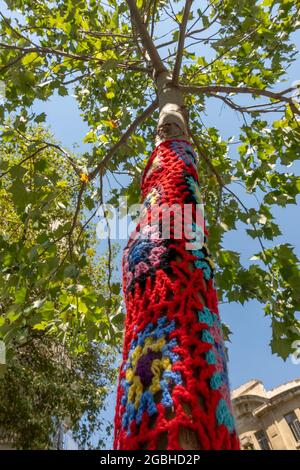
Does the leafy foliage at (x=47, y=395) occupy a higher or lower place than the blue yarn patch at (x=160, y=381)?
higher

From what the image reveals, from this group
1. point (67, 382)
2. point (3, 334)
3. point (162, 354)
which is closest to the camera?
point (162, 354)

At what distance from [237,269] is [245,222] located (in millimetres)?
461

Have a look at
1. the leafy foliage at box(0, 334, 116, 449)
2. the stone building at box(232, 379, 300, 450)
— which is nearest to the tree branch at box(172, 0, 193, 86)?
the leafy foliage at box(0, 334, 116, 449)

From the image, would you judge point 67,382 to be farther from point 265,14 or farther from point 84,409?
point 265,14

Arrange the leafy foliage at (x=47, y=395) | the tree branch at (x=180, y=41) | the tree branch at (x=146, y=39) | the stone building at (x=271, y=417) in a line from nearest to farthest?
the tree branch at (x=180, y=41), the tree branch at (x=146, y=39), the leafy foliage at (x=47, y=395), the stone building at (x=271, y=417)

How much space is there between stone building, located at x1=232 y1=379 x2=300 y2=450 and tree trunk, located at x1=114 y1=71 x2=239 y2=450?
2600 cm

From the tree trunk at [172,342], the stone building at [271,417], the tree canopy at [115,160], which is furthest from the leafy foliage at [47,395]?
the stone building at [271,417]

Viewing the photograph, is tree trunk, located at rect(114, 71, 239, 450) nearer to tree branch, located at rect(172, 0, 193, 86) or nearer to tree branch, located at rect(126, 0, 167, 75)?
tree branch, located at rect(172, 0, 193, 86)

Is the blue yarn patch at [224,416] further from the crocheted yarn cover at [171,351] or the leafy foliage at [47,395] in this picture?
the leafy foliage at [47,395]

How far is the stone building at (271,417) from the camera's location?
25000 millimetres

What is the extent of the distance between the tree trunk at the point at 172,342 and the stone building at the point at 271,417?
26.0 metres

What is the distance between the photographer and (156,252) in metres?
1.34

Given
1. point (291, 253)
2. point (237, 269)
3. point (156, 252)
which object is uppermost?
point (237, 269)
